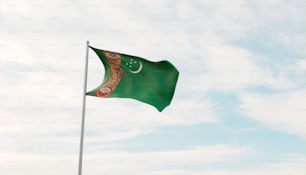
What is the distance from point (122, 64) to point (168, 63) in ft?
7.16

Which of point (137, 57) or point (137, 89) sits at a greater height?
point (137, 57)

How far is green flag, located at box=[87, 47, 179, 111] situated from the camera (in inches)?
896

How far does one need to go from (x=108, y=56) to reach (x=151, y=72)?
7.11ft

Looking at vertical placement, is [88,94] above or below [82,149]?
above

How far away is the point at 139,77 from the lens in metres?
23.2

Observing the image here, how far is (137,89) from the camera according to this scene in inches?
900

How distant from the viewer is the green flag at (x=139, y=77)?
22750mm

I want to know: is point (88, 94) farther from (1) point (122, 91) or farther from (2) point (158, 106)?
(2) point (158, 106)

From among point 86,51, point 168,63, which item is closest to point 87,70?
point 86,51

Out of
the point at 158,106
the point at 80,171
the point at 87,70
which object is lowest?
the point at 80,171

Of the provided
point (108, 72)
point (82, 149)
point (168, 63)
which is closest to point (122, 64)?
point (108, 72)

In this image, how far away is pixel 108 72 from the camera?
23.1 meters

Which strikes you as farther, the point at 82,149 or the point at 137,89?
the point at 137,89

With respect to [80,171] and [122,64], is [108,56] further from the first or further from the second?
[80,171]
